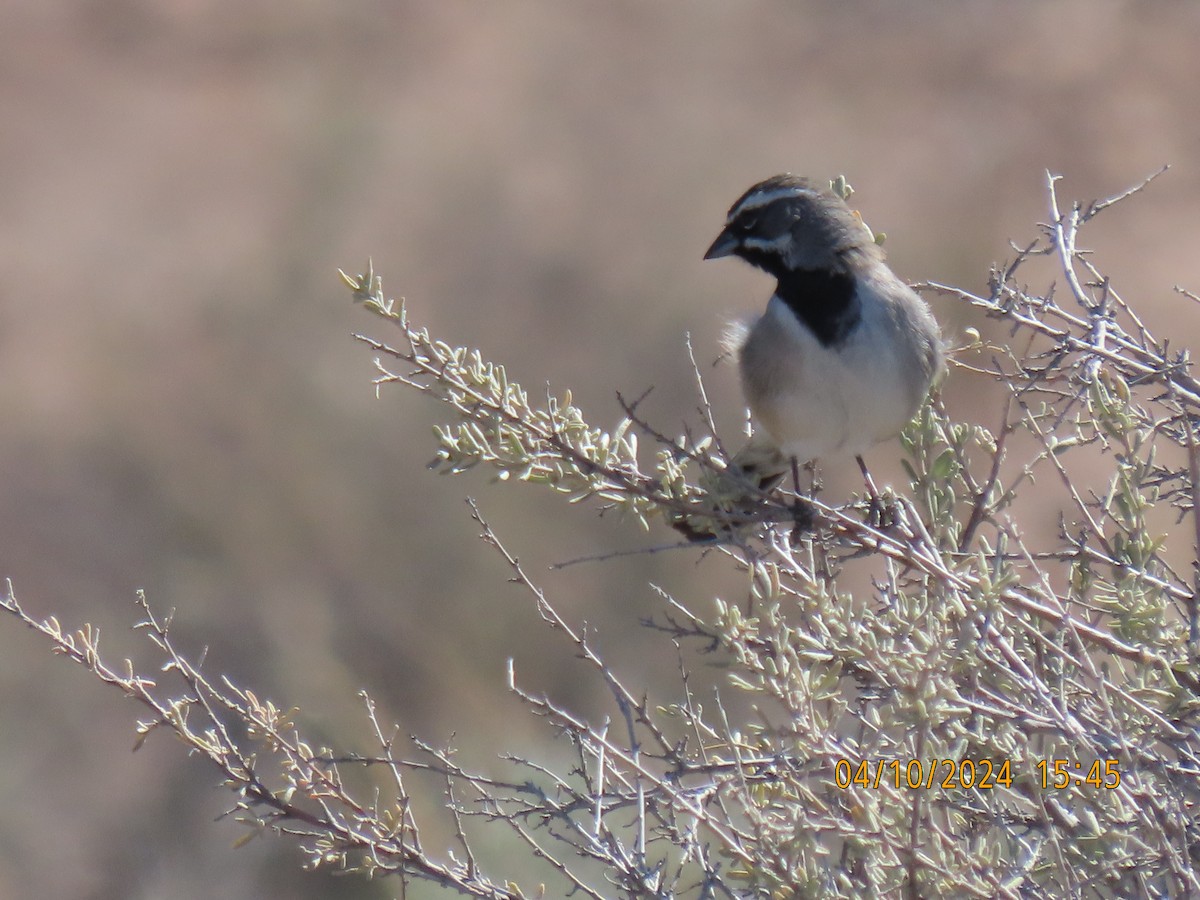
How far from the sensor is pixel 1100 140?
1552cm

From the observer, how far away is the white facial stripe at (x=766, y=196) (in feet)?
12.3

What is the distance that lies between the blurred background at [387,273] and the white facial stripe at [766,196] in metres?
0.62

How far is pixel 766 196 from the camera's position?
3773mm

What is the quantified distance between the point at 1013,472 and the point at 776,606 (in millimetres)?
8086

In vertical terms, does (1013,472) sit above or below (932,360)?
above

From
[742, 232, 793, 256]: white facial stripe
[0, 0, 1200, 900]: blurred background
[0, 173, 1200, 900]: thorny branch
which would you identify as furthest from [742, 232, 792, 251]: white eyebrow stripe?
[0, 173, 1200, 900]: thorny branch

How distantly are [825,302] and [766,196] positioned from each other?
1.08 feet

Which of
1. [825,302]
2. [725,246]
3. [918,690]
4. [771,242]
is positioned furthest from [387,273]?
[918,690]

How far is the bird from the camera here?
3615 mm

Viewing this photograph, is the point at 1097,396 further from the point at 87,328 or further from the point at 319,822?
the point at 87,328

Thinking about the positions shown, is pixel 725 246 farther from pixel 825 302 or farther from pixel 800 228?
pixel 825 302

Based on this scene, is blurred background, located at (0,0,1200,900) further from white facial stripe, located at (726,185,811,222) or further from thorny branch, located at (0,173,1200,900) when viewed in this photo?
thorny branch, located at (0,173,1200,900)

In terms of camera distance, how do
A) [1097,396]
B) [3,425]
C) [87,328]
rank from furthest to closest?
[87,328] → [3,425] → [1097,396]

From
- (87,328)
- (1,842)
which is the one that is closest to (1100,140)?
(87,328)
